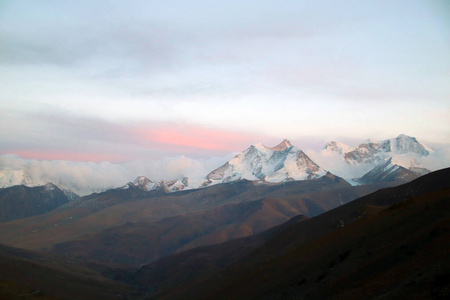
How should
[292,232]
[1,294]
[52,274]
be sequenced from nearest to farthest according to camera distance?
[1,294] < [292,232] < [52,274]

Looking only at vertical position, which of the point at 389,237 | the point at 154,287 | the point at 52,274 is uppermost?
the point at 389,237

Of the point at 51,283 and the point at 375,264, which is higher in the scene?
the point at 375,264

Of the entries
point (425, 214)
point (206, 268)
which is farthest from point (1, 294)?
point (206, 268)

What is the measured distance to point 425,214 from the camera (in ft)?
219

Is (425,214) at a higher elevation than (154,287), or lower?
higher

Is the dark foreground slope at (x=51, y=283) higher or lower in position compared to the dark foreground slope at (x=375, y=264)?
lower

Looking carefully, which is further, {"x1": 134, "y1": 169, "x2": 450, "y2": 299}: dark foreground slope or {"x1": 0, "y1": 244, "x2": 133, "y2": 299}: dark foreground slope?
{"x1": 0, "y1": 244, "x2": 133, "y2": 299}: dark foreground slope

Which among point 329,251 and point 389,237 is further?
point 329,251

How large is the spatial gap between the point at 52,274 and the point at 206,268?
225 ft

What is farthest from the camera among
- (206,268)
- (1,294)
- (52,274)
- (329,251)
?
(206,268)

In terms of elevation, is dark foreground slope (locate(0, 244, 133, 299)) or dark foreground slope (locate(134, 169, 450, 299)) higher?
dark foreground slope (locate(134, 169, 450, 299))

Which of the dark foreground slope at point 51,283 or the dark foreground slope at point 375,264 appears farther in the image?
the dark foreground slope at point 51,283

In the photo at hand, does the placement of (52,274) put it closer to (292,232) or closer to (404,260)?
(292,232)

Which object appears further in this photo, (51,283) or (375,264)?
(51,283)
